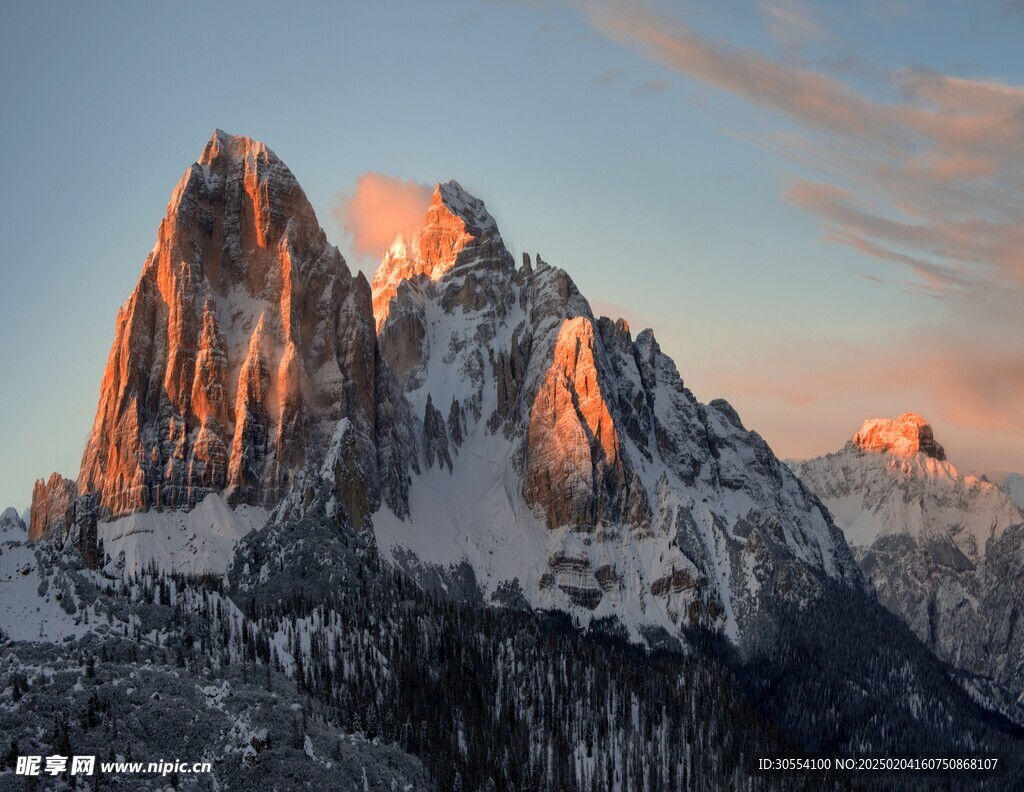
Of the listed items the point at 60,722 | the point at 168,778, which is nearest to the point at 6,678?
the point at 60,722

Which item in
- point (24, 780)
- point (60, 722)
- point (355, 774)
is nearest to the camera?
point (24, 780)

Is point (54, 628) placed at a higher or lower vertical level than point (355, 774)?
higher

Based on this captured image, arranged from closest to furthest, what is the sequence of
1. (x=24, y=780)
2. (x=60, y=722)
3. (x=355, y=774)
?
1. (x=24, y=780)
2. (x=60, y=722)
3. (x=355, y=774)

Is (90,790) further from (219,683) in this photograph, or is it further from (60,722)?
(219,683)

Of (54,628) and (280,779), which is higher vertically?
(54,628)

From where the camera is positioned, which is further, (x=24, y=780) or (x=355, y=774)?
(x=355, y=774)

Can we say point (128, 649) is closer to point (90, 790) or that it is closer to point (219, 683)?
point (219, 683)

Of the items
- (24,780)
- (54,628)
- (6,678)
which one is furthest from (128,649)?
(24,780)

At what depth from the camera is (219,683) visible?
649ft

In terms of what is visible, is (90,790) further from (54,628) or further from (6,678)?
(54,628)

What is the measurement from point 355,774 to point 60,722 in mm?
35252

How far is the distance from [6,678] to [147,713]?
14512mm

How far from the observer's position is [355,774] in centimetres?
19412

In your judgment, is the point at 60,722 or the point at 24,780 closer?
the point at 24,780
